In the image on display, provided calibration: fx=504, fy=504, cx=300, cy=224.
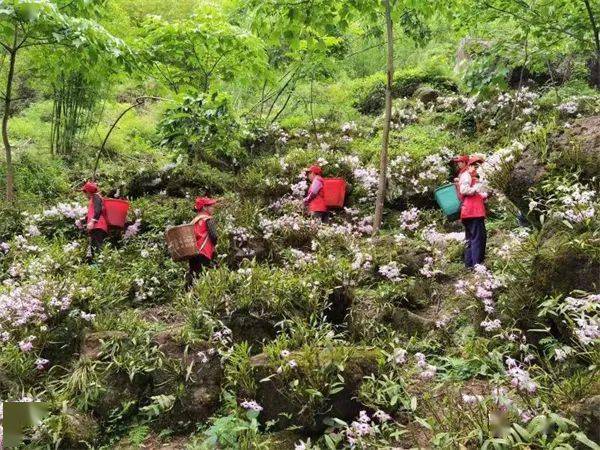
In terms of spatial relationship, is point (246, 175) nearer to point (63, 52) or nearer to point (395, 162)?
point (395, 162)

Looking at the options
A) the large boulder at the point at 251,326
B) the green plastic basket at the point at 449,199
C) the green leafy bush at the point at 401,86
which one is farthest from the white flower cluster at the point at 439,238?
the green leafy bush at the point at 401,86

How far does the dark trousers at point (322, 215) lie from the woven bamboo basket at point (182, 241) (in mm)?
2661

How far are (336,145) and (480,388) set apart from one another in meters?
8.31

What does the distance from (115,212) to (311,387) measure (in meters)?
5.53

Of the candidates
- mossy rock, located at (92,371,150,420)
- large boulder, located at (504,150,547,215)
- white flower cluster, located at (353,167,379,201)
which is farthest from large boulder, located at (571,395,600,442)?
white flower cluster, located at (353,167,379,201)

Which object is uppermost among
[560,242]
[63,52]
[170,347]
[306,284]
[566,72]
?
[63,52]

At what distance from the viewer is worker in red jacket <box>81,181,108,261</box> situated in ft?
26.9

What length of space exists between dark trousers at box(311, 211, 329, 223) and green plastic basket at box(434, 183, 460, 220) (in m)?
2.38

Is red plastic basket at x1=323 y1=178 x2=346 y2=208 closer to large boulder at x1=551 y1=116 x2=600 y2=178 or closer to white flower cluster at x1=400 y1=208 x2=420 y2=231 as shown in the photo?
white flower cluster at x1=400 y1=208 x2=420 y2=231

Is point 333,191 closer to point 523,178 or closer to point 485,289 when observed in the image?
point 523,178

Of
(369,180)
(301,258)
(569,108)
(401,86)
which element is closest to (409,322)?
(301,258)

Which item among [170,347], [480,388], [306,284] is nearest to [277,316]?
[306,284]

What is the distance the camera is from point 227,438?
418cm

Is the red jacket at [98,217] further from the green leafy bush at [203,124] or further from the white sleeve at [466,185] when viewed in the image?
the white sleeve at [466,185]
